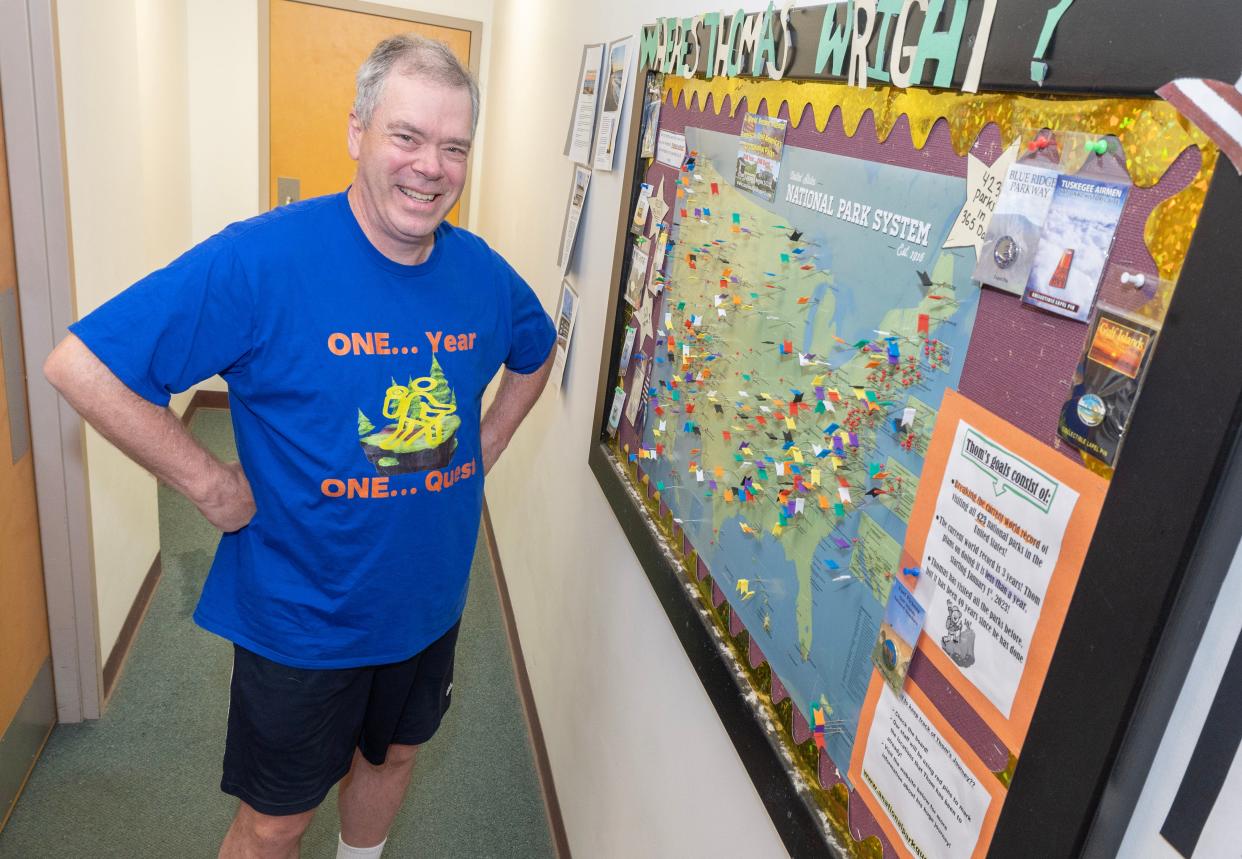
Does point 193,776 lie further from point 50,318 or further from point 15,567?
point 50,318

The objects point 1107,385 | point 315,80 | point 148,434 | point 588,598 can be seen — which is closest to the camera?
point 1107,385

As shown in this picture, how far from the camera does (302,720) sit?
57.9 inches

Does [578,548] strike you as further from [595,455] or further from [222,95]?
[222,95]

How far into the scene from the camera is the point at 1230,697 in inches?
20.6

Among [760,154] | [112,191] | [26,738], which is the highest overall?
[760,154]

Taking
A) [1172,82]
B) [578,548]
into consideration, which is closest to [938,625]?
[1172,82]

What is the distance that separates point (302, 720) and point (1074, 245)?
1347 mm

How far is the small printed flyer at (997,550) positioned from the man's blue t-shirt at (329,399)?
87cm

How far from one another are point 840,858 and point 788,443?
44 centimetres

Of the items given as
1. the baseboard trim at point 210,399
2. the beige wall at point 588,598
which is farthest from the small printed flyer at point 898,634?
the baseboard trim at point 210,399

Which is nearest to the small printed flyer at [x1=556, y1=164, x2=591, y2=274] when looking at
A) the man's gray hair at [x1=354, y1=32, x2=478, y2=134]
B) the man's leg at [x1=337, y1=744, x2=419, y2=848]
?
the man's gray hair at [x1=354, y1=32, x2=478, y2=134]

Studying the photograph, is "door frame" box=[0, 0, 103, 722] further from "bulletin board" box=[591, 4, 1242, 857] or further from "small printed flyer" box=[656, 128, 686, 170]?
"bulletin board" box=[591, 4, 1242, 857]

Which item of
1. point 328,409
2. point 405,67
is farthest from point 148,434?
point 405,67

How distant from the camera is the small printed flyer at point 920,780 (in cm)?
71
